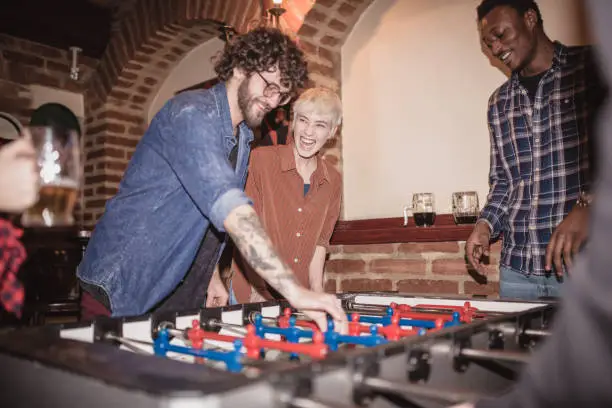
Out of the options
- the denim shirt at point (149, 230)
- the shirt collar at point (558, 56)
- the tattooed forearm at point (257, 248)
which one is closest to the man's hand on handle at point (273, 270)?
the tattooed forearm at point (257, 248)

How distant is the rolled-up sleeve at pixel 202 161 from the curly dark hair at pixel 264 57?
36 centimetres

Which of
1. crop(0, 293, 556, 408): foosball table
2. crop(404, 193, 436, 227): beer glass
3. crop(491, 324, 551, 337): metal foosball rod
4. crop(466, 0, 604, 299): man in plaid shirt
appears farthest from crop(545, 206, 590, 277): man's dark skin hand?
crop(404, 193, 436, 227): beer glass

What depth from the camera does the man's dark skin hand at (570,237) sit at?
1.65m

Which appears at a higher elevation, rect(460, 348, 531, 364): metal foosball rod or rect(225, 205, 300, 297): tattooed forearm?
rect(225, 205, 300, 297): tattooed forearm

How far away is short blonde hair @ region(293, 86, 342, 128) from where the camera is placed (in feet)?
7.41

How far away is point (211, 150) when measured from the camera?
4.14 feet

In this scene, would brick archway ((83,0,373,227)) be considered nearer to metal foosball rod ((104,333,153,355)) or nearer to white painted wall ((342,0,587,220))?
white painted wall ((342,0,587,220))

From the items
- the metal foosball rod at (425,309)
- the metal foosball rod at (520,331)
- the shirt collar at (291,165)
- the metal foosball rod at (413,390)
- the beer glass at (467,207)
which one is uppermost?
the shirt collar at (291,165)

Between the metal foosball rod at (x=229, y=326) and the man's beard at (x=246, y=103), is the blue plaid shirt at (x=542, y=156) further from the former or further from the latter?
the metal foosball rod at (x=229, y=326)

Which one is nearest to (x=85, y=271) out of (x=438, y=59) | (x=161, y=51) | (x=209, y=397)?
(x=209, y=397)

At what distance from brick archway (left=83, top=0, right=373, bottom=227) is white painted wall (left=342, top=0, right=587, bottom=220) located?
20cm

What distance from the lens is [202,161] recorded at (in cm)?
125

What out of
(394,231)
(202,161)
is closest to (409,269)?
(394,231)

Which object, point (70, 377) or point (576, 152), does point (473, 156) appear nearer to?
point (576, 152)
